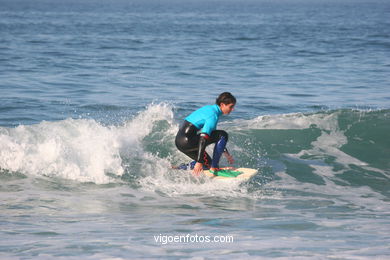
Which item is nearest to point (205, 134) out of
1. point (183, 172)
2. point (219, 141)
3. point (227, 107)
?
point (219, 141)

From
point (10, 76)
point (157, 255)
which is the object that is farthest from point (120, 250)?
point (10, 76)

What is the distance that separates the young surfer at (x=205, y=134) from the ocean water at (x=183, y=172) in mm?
382

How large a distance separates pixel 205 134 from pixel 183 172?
1.00 metres

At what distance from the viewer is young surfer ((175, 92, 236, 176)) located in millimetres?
7943

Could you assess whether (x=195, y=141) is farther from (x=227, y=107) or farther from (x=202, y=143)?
(x=227, y=107)

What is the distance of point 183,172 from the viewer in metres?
8.67

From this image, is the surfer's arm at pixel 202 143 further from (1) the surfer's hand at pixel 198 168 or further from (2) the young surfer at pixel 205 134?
(1) the surfer's hand at pixel 198 168

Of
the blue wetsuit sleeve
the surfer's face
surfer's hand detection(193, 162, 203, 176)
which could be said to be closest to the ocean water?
surfer's hand detection(193, 162, 203, 176)

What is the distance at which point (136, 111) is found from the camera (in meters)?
14.2

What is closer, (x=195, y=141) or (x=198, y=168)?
(x=198, y=168)

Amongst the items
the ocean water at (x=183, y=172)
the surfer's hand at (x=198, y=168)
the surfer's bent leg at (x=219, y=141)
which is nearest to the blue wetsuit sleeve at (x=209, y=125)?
the surfer's bent leg at (x=219, y=141)

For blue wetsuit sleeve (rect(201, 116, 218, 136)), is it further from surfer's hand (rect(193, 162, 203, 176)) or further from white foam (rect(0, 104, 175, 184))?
white foam (rect(0, 104, 175, 184))

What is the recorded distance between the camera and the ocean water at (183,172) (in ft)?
18.9

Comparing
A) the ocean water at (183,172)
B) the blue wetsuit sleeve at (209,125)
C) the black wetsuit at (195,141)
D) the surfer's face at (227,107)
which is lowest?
the ocean water at (183,172)
